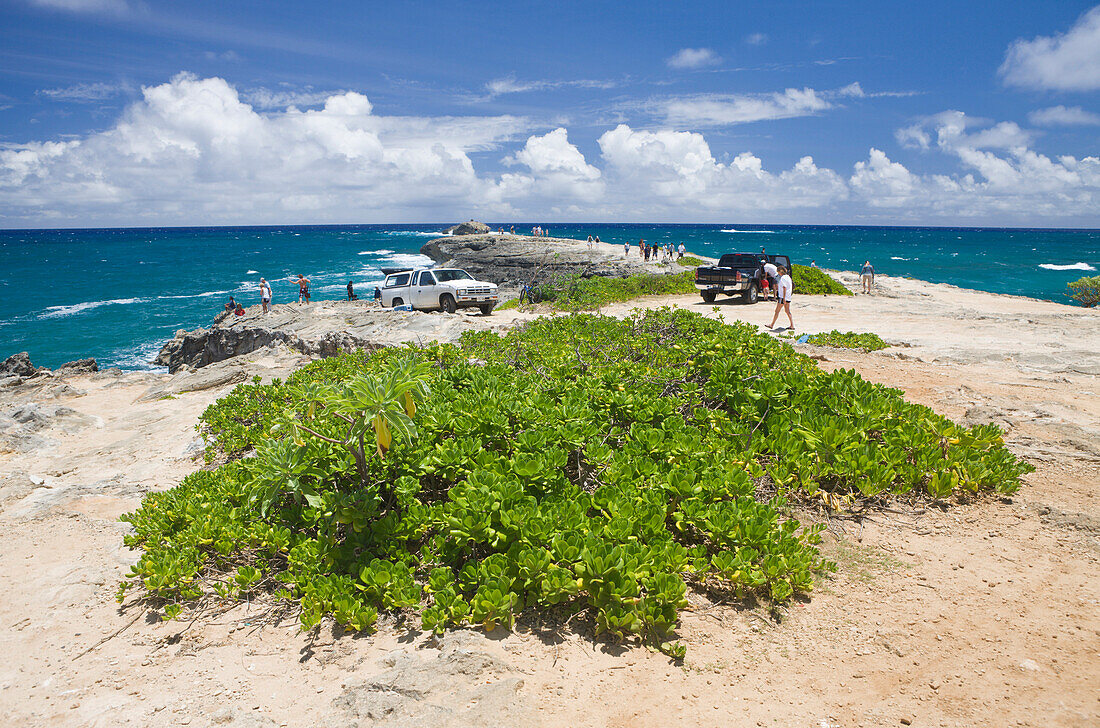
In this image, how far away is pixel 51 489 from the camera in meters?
6.82

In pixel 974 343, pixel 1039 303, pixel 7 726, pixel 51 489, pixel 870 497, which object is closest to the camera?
pixel 7 726

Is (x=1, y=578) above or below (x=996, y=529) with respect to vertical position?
below

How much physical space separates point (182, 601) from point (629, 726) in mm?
3351

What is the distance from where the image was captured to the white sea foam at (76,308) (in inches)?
1524

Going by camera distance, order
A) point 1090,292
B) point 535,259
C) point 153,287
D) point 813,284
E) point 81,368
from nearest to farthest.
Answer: point 81,368, point 813,284, point 1090,292, point 535,259, point 153,287

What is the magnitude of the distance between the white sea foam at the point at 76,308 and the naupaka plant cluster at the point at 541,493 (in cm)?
4400

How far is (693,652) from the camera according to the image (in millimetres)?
3432

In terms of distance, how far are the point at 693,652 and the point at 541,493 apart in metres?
1.56

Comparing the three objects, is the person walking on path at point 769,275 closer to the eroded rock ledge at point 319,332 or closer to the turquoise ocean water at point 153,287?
the eroded rock ledge at point 319,332

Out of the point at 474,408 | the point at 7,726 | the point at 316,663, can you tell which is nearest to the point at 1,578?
the point at 7,726

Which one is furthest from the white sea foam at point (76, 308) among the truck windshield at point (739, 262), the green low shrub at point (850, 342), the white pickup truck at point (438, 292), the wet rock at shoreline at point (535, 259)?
the green low shrub at point (850, 342)

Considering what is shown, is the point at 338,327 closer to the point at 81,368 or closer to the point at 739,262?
the point at 81,368

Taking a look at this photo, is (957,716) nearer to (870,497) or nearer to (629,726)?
(629,726)

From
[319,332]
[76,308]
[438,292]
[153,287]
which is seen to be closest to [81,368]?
[319,332]
